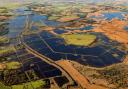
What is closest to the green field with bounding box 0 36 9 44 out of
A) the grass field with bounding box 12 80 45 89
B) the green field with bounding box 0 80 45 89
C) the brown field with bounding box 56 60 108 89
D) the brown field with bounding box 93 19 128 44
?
the brown field with bounding box 56 60 108 89

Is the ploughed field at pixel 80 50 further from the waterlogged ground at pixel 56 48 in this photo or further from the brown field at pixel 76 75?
the brown field at pixel 76 75

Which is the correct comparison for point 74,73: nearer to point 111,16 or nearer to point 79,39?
point 79,39

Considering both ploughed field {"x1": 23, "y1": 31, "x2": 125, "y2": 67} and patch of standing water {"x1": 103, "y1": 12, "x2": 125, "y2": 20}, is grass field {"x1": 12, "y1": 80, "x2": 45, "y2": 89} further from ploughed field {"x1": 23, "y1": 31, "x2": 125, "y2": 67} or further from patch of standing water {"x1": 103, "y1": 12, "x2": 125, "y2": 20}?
patch of standing water {"x1": 103, "y1": 12, "x2": 125, "y2": 20}

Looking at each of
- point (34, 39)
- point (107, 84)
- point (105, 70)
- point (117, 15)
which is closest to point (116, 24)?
point (117, 15)

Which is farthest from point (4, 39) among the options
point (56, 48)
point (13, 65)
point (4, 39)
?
point (13, 65)

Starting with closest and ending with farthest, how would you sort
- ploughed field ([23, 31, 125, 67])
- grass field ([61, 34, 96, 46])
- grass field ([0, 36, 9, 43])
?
ploughed field ([23, 31, 125, 67]) → grass field ([61, 34, 96, 46]) → grass field ([0, 36, 9, 43])

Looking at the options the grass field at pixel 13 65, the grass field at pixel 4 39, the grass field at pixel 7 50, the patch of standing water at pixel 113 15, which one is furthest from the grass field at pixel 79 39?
the patch of standing water at pixel 113 15

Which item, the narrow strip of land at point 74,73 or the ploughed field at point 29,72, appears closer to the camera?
the narrow strip of land at point 74,73
